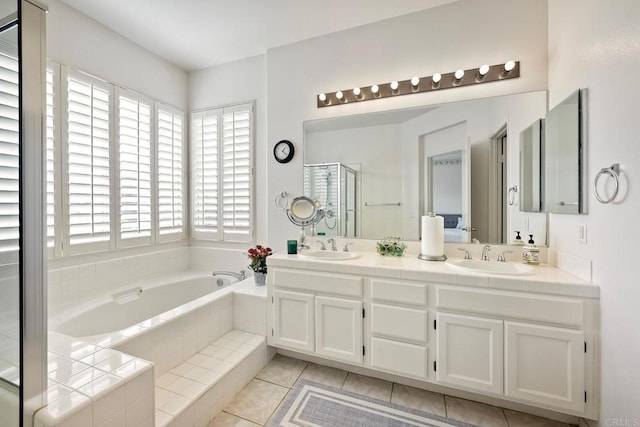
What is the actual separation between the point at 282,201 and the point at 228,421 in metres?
1.83

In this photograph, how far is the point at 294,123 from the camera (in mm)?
2811

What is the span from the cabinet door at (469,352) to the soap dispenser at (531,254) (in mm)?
614

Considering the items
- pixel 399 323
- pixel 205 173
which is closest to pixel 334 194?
pixel 399 323

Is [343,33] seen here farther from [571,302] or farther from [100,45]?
[571,302]

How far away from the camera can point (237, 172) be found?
3.13 m

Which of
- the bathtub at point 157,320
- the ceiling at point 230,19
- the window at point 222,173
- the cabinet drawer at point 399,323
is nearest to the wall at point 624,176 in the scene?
the cabinet drawer at point 399,323

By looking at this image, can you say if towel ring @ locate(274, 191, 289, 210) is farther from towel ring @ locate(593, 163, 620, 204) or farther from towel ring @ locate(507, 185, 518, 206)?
towel ring @ locate(593, 163, 620, 204)

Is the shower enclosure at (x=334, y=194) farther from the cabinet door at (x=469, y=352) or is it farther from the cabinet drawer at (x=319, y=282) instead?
the cabinet door at (x=469, y=352)

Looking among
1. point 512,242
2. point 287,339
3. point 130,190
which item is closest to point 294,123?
point 130,190

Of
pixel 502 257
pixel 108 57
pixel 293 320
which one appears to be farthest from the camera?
pixel 108 57

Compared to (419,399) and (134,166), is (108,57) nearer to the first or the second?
(134,166)

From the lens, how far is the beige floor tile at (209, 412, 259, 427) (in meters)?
1.63

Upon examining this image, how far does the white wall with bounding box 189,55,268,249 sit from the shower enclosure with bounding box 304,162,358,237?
0.51 meters

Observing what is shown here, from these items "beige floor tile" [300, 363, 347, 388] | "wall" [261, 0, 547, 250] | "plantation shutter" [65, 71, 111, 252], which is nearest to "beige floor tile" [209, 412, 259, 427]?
"beige floor tile" [300, 363, 347, 388]
